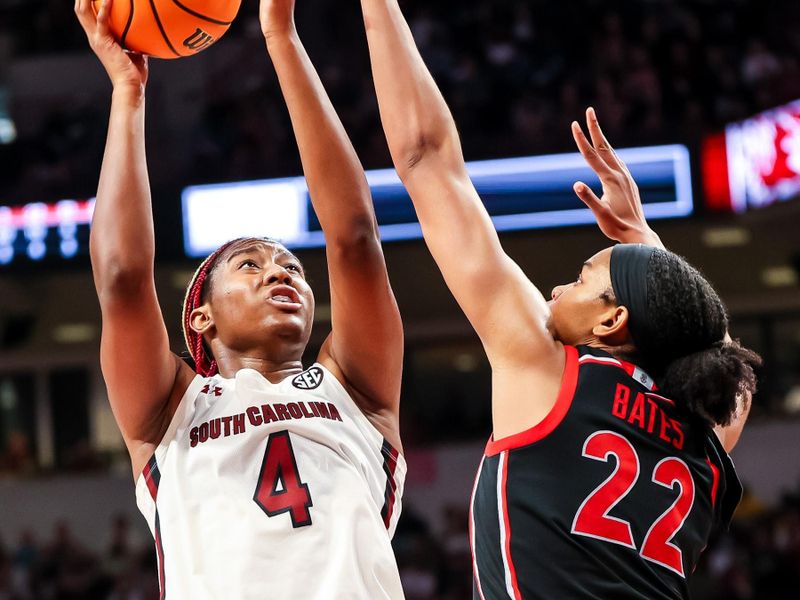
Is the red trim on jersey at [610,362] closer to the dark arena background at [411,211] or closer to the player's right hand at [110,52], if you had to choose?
the player's right hand at [110,52]

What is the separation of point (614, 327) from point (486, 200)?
672 cm

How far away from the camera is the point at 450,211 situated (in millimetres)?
2469

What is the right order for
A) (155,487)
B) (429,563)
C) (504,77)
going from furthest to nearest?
(504,77)
(429,563)
(155,487)

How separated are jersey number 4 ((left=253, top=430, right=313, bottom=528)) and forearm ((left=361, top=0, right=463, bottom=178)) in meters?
0.71

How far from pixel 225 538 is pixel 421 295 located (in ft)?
32.5

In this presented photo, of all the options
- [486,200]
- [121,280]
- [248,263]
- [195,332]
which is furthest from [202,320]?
[486,200]

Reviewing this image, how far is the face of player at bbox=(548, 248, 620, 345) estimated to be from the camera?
242 cm

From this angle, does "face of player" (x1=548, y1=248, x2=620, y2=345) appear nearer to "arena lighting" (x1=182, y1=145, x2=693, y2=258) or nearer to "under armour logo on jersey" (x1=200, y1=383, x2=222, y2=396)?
"under armour logo on jersey" (x1=200, y1=383, x2=222, y2=396)

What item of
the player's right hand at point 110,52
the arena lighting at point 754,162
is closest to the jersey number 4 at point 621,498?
the player's right hand at point 110,52

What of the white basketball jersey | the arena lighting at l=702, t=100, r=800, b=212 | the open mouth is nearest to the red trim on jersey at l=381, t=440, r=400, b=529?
the white basketball jersey

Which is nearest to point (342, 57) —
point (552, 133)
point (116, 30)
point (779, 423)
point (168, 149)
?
point (168, 149)

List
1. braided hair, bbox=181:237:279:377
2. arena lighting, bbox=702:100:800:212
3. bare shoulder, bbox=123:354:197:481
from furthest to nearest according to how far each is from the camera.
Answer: arena lighting, bbox=702:100:800:212
braided hair, bbox=181:237:279:377
bare shoulder, bbox=123:354:197:481

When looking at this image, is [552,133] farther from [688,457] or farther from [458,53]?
[688,457]

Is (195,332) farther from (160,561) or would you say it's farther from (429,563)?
(429,563)
